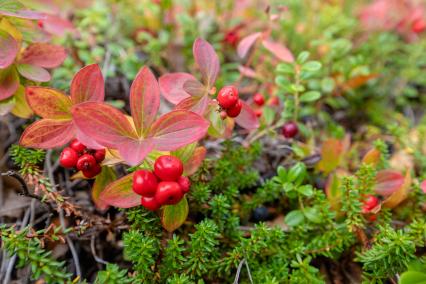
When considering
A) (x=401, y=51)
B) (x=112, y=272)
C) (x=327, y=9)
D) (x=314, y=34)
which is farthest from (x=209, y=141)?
(x=401, y=51)

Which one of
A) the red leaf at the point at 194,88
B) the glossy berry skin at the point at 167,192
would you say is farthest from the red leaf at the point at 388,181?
the glossy berry skin at the point at 167,192

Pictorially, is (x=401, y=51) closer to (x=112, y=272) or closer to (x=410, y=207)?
(x=410, y=207)

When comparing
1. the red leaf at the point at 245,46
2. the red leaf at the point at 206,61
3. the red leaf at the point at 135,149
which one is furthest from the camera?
the red leaf at the point at 245,46

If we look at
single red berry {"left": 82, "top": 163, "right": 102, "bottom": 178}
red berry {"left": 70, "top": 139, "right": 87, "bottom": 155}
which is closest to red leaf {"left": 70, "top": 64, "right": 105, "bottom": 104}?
red berry {"left": 70, "top": 139, "right": 87, "bottom": 155}

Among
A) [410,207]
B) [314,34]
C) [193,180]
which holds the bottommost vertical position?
[410,207]

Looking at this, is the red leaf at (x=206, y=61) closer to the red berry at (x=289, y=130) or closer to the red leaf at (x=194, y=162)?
the red leaf at (x=194, y=162)

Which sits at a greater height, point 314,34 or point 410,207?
point 314,34

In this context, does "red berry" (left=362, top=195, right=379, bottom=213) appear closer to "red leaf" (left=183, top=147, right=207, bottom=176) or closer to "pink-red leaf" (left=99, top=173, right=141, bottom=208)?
"red leaf" (left=183, top=147, right=207, bottom=176)
